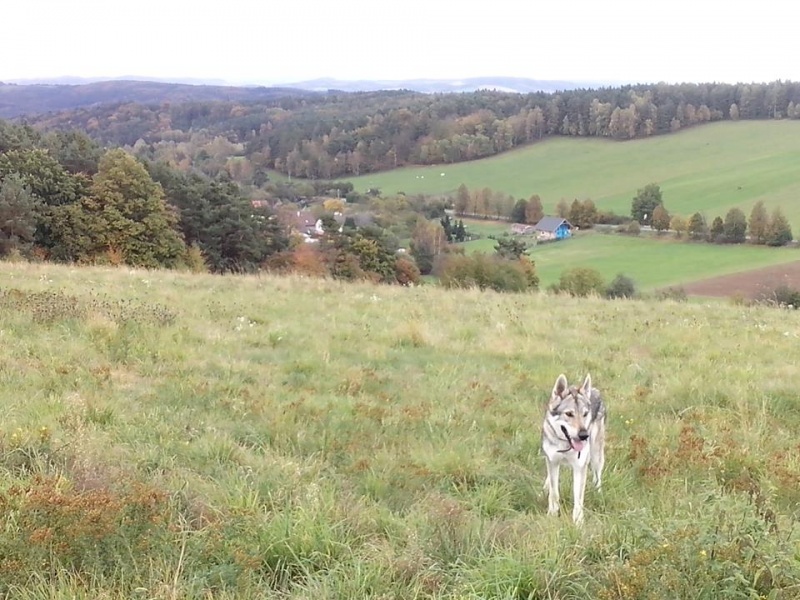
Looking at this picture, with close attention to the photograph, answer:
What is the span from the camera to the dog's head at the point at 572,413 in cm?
521

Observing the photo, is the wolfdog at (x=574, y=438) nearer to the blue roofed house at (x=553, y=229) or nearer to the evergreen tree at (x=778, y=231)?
the evergreen tree at (x=778, y=231)

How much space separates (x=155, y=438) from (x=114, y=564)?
7.49ft

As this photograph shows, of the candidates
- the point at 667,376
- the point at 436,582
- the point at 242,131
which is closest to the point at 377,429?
the point at 436,582

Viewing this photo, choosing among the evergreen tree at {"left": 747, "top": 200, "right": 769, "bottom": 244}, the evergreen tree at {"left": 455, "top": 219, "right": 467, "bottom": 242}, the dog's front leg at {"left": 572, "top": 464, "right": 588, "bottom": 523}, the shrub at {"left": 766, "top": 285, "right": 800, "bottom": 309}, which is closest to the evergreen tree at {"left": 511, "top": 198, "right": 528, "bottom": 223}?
the evergreen tree at {"left": 455, "top": 219, "right": 467, "bottom": 242}

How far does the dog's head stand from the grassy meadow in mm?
574

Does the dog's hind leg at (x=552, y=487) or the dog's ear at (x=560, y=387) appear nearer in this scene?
the dog's hind leg at (x=552, y=487)

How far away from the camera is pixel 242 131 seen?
15462 cm

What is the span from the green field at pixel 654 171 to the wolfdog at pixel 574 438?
85194mm

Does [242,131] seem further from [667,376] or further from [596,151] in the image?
[667,376]

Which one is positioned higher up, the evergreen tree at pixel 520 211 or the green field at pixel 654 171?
the green field at pixel 654 171

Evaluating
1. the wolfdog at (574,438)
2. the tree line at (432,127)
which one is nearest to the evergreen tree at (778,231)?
the tree line at (432,127)

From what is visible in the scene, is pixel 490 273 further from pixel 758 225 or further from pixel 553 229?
pixel 553 229

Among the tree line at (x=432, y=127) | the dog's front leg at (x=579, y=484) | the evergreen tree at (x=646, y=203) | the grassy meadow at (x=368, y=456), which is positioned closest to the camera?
the grassy meadow at (x=368, y=456)

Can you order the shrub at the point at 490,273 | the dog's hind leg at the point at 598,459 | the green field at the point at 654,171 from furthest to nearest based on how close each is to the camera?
the green field at the point at 654,171 < the shrub at the point at 490,273 < the dog's hind leg at the point at 598,459
